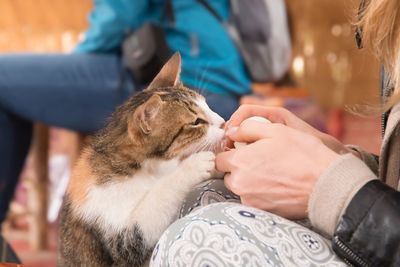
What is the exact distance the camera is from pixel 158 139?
1.17 meters

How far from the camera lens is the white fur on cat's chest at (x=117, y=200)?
1.10 m

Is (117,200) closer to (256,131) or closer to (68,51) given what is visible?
(256,131)

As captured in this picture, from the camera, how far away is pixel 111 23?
2.05 metres

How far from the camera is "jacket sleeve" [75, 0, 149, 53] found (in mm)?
2002

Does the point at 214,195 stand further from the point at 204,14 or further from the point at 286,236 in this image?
the point at 204,14

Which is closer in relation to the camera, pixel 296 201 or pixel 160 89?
pixel 296 201

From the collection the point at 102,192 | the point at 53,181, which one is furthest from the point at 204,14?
the point at 53,181

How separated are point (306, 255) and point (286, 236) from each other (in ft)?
0.11

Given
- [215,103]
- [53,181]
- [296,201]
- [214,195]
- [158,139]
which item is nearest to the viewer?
[296,201]

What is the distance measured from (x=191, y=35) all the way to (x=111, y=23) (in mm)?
245

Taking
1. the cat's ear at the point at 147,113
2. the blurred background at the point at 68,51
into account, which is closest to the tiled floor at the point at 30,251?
the blurred background at the point at 68,51

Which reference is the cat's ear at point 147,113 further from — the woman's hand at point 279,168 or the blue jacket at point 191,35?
the blue jacket at point 191,35

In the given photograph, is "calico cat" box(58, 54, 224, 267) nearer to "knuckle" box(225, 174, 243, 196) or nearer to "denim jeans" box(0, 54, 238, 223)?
"knuckle" box(225, 174, 243, 196)

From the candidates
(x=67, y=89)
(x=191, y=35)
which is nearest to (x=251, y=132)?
(x=191, y=35)
